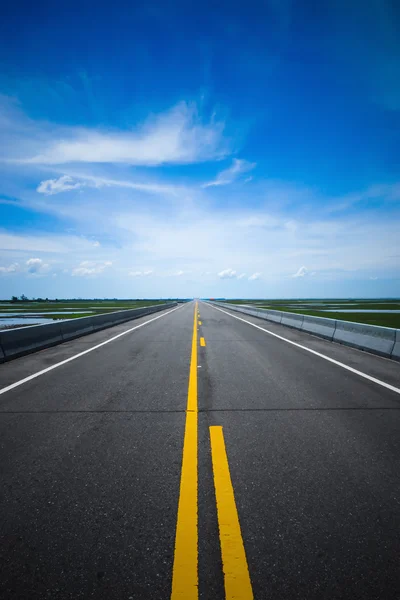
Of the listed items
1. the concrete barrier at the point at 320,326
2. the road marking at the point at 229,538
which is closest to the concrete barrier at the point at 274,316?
the concrete barrier at the point at 320,326

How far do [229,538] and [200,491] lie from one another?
0.58 meters

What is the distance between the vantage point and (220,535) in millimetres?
2225

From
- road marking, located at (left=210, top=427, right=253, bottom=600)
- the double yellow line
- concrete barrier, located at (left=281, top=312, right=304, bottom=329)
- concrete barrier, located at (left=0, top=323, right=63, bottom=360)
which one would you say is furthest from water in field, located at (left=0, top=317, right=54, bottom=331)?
road marking, located at (left=210, top=427, right=253, bottom=600)

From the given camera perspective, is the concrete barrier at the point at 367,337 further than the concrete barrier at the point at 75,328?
No

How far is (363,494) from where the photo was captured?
2.74 meters

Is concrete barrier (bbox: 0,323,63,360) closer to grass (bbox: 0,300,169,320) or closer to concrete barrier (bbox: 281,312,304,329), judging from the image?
concrete barrier (bbox: 281,312,304,329)

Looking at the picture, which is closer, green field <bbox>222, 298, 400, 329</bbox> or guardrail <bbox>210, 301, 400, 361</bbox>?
guardrail <bbox>210, 301, 400, 361</bbox>

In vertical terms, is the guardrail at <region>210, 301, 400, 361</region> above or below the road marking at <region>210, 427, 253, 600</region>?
above

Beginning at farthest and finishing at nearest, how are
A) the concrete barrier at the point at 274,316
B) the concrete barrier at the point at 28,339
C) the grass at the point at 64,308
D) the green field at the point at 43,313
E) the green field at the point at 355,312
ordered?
the grass at the point at 64,308 < the green field at the point at 43,313 < the green field at the point at 355,312 < the concrete barrier at the point at 274,316 < the concrete barrier at the point at 28,339

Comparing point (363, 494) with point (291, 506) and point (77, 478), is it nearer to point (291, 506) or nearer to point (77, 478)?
point (291, 506)

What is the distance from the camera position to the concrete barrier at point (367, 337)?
8.85 m

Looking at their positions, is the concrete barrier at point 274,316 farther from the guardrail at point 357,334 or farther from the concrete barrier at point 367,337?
the concrete barrier at point 367,337

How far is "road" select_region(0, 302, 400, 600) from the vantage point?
192cm

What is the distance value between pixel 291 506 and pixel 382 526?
2.29 feet
